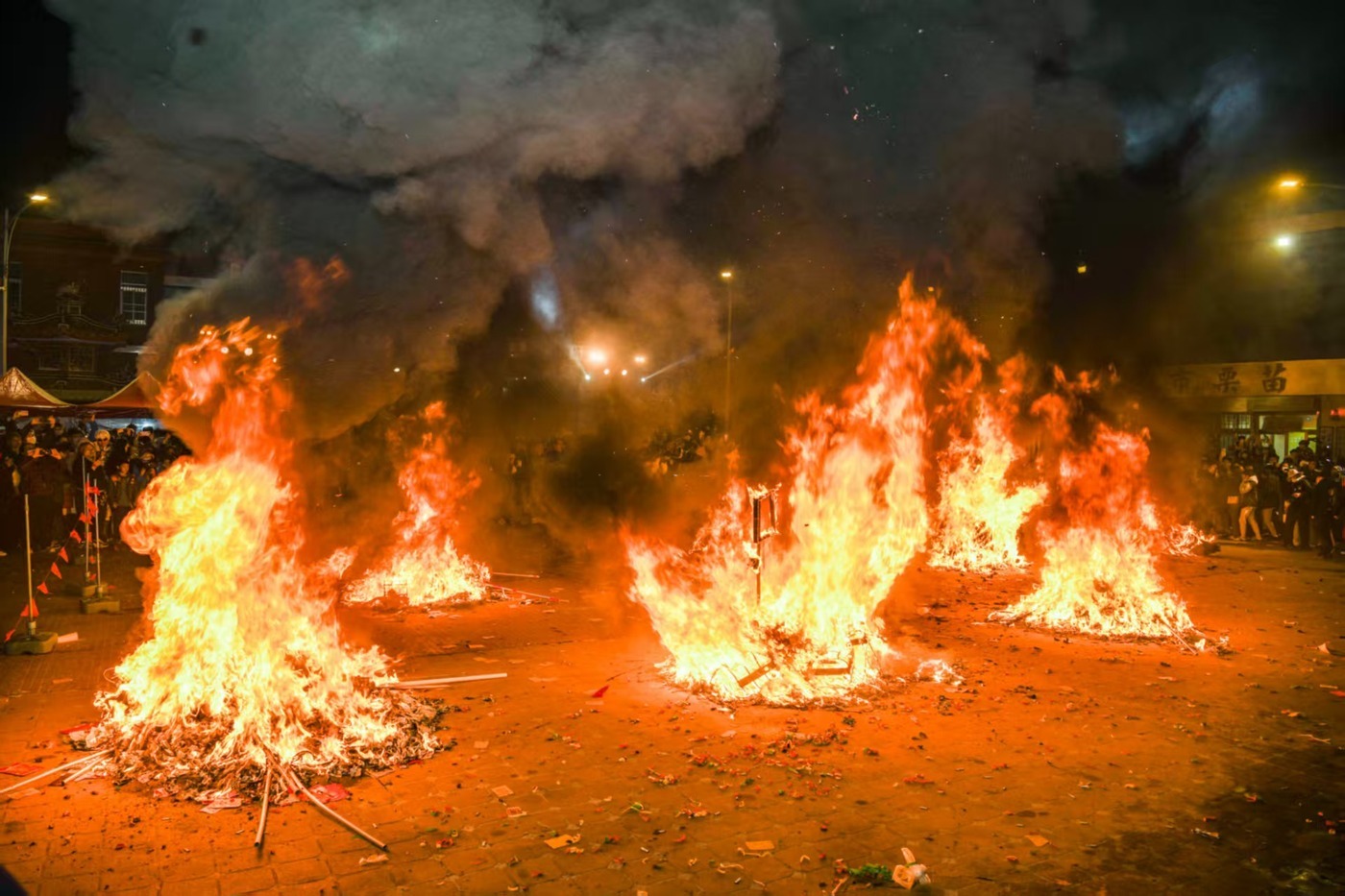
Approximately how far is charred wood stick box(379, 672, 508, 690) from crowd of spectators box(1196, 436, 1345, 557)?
1659 cm

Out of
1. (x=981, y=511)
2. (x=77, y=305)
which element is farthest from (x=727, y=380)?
(x=77, y=305)

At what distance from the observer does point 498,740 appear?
6.73 metres

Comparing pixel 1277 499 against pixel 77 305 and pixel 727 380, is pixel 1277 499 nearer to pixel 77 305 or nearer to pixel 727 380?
pixel 727 380

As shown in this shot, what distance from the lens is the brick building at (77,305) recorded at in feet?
119

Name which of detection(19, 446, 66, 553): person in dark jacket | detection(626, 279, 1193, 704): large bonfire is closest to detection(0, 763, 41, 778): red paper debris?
detection(626, 279, 1193, 704): large bonfire

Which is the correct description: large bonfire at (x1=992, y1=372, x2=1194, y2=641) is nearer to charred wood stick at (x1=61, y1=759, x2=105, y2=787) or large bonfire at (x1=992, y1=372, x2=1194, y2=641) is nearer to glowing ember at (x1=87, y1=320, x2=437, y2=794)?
glowing ember at (x1=87, y1=320, x2=437, y2=794)

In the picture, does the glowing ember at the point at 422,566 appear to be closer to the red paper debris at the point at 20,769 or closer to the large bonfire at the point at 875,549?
the large bonfire at the point at 875,549

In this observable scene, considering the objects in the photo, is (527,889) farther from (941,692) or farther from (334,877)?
(941,692)

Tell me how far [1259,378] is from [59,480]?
102 feet

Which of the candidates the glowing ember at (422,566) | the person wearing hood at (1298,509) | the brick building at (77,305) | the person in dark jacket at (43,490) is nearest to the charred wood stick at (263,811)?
the glowing ember at (422,566)

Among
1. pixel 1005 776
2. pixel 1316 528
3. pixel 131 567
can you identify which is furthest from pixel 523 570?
pixel 1316 528

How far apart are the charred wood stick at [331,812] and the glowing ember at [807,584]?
11.4 ft

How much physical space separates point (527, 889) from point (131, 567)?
13.3 meters

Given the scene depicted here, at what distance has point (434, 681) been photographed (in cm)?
825
